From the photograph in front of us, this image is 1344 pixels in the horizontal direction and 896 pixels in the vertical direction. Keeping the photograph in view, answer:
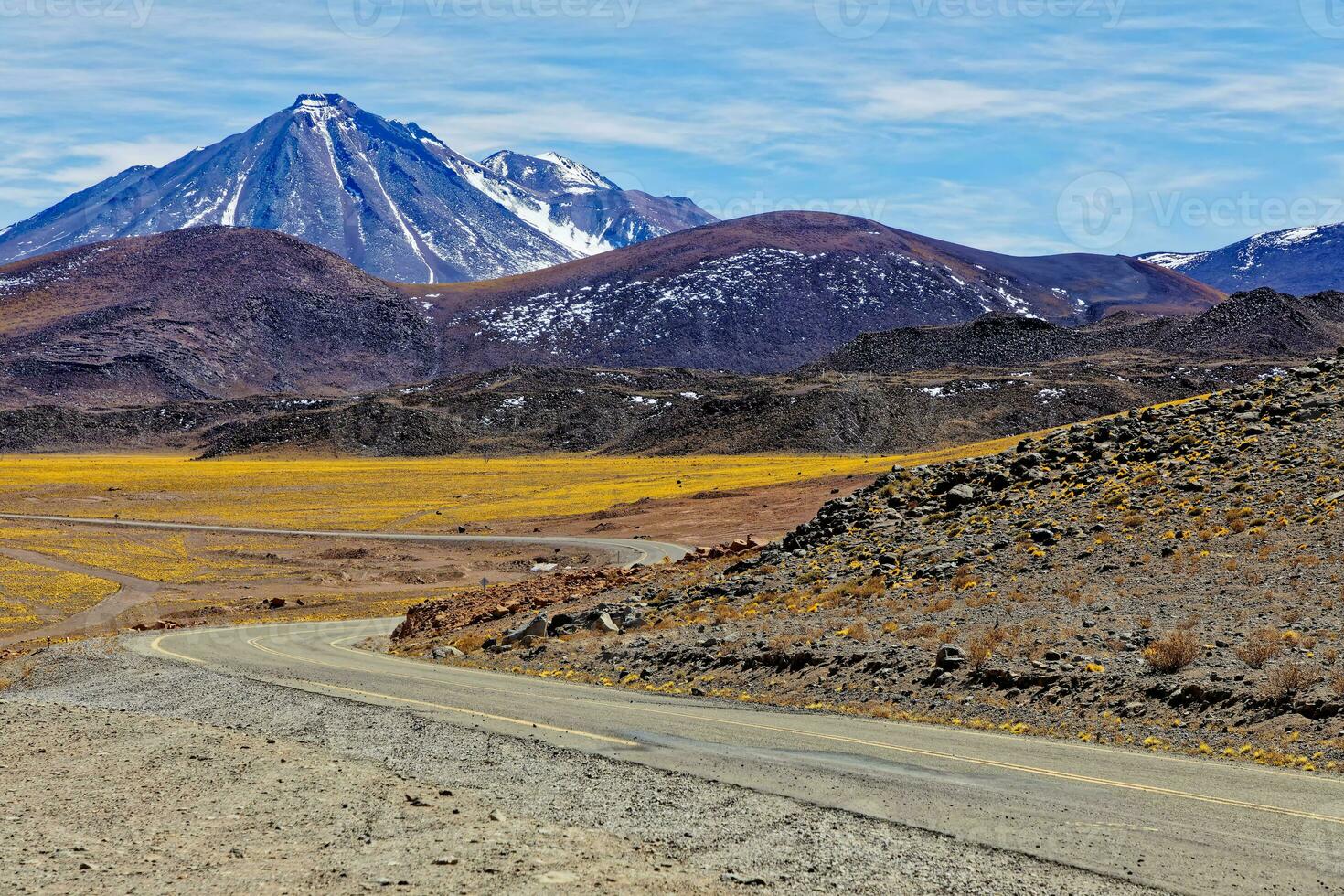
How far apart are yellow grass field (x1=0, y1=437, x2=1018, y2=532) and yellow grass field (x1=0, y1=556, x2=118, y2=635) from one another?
22205 mm

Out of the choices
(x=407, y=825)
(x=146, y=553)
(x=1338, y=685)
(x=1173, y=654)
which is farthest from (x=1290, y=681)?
(x=146, y=553)

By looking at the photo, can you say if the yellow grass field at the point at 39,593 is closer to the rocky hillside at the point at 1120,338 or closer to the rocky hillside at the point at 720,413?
the rocky hillside at the point at 720,413

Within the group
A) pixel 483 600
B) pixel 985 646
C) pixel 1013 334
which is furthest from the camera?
pixel 1013 334

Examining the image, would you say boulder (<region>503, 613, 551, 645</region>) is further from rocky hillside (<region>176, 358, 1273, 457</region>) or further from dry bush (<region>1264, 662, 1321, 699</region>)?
rocky hillside (<region>176, 358, 1273, 457</region>)

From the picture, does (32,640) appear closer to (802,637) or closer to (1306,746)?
(802,637)

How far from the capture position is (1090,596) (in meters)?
22.1

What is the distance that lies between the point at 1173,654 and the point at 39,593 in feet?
156

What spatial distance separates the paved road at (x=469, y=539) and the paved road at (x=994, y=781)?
30.4 meters

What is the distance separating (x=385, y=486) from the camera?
350 feet

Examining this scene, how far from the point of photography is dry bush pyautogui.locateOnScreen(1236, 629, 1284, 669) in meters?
16.9

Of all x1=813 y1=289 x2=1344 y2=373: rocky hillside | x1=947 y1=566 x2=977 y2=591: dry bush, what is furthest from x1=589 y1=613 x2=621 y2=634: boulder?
x1=813 y1=289 x2=1344 y2=373: rocky hillside

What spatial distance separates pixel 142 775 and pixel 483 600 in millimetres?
21949

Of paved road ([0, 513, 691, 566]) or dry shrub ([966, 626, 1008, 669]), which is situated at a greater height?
dry shrub ([966, 626, 1008, 669])

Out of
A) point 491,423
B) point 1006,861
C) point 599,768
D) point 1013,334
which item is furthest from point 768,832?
point 1013,334
